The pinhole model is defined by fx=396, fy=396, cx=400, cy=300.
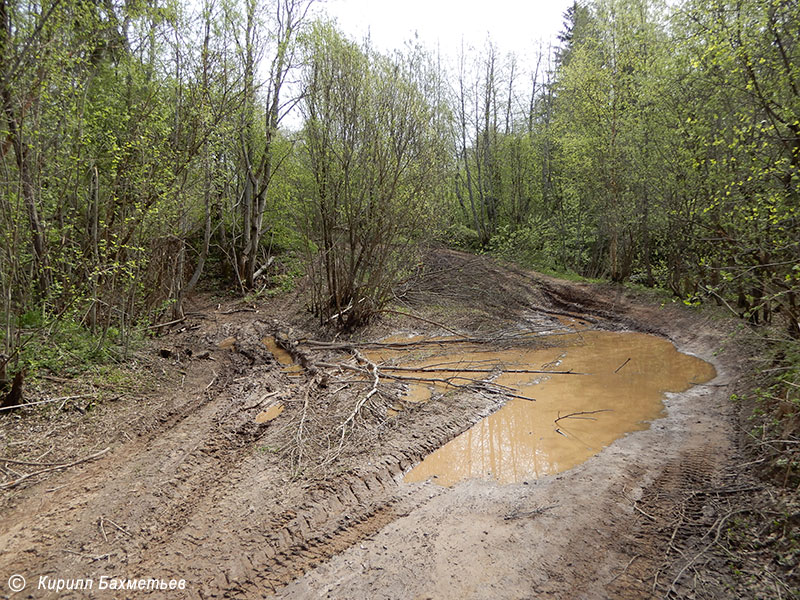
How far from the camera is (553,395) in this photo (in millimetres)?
7090

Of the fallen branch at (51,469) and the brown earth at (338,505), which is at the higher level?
the fallen branch at (51,469)

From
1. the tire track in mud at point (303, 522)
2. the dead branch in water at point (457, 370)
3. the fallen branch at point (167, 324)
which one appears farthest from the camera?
the fallen branch at point (167, 324)

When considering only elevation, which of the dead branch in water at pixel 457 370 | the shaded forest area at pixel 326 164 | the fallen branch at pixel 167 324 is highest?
the shaded forest area at pixel 326 164

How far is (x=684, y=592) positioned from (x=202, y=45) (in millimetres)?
13133

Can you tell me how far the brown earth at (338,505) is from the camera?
291 centimetres

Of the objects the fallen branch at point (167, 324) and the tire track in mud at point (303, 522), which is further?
the fallen branch at point (167, 324)

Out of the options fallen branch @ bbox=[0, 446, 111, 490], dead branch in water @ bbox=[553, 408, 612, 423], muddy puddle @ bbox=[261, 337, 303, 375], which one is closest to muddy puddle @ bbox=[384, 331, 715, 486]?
dead branch in water @ bbox=[553, 408, 612, 423]

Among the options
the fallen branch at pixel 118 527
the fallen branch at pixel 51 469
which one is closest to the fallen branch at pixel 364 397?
the fallen branch at pixel 118 527

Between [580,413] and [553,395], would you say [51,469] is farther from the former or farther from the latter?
[553,395]

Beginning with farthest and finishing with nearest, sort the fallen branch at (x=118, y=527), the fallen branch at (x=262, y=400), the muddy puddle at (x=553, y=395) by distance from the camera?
the fallen branch at (x=262, y=400), the muddy puddle at (x=553, y=395), the fallen branch at (x=118, y=527)

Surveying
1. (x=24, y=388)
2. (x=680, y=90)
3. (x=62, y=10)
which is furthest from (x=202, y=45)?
(x=680, y=90)

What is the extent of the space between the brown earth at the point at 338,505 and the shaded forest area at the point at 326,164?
140cm

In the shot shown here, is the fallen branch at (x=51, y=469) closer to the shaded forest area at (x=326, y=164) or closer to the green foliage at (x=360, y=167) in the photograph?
the shaded forest area at (x=326, y=164)

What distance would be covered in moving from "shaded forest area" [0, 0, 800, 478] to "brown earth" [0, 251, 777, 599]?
140 centimetres
